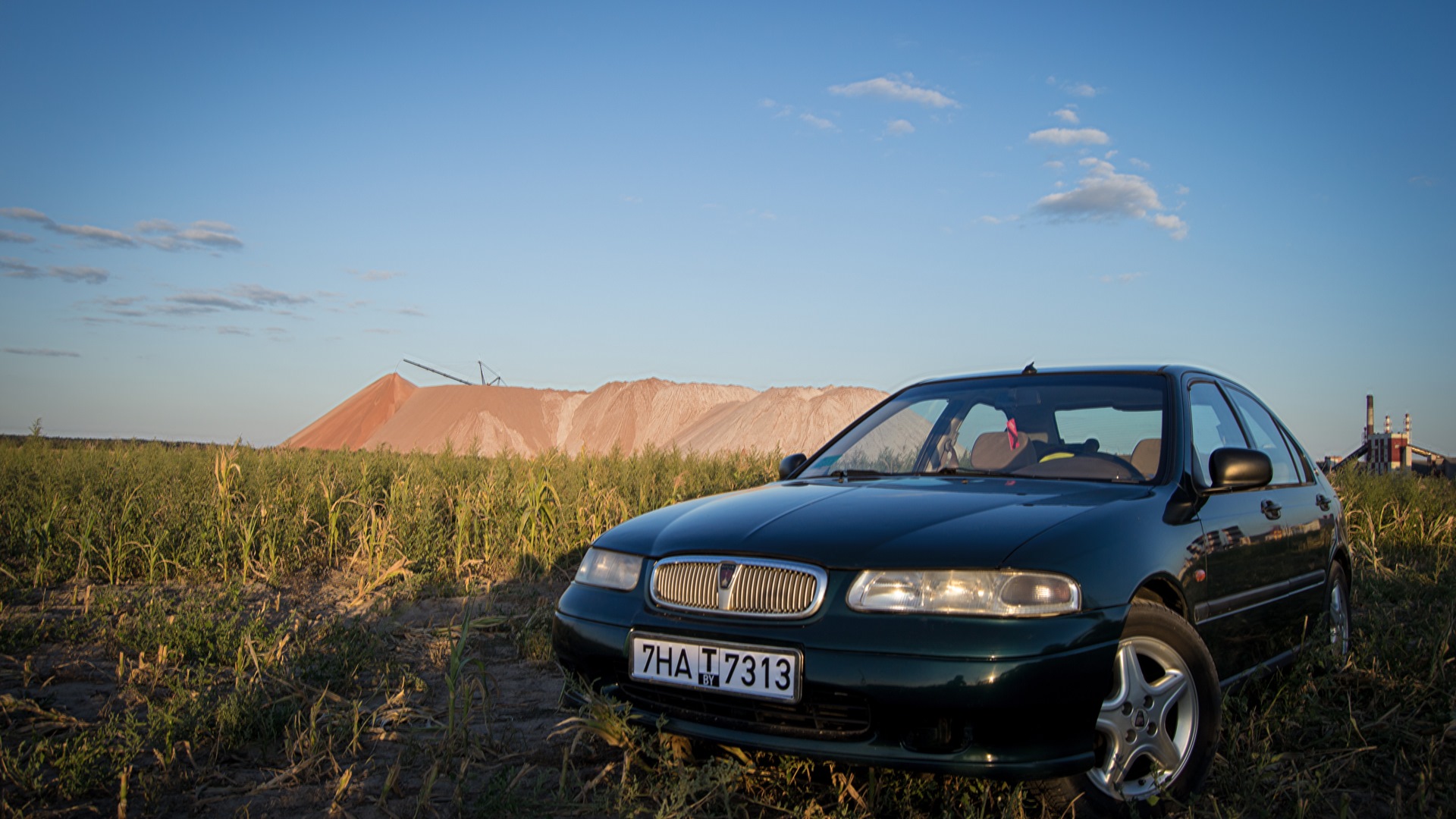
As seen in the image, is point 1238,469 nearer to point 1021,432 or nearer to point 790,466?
point 1021,432

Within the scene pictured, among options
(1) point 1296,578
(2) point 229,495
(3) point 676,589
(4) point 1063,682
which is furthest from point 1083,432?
(2) point 229,495

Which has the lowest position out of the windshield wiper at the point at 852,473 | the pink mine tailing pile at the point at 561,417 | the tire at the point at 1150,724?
the tire at the point at 1150,724

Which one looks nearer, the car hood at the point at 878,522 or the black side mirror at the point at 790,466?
the car hood at the point at 878,522

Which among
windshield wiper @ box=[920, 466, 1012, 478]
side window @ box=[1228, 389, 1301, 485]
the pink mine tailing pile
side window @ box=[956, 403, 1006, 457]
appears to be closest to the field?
side window @ box=[1228, 389, 1301, 485]

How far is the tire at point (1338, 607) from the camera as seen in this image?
456 centimetres

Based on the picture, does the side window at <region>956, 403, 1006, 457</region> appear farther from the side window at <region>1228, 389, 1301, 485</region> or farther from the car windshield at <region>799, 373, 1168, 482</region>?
the side window at <region>1228, 389, 1301, 485</region>

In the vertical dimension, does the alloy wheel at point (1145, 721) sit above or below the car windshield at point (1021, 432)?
below

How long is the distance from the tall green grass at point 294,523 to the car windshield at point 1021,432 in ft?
12.1

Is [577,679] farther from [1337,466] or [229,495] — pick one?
[1337,466]

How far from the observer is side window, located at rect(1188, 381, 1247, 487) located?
3705 millimetres

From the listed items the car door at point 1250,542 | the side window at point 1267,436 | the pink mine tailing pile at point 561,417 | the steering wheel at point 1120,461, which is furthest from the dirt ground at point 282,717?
the pink mine tailing pile at point 561,417

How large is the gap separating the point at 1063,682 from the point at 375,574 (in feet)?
19.1

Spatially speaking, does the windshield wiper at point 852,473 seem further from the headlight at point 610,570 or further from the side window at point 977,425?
the headlight at point 610,570

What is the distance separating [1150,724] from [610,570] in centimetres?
172
